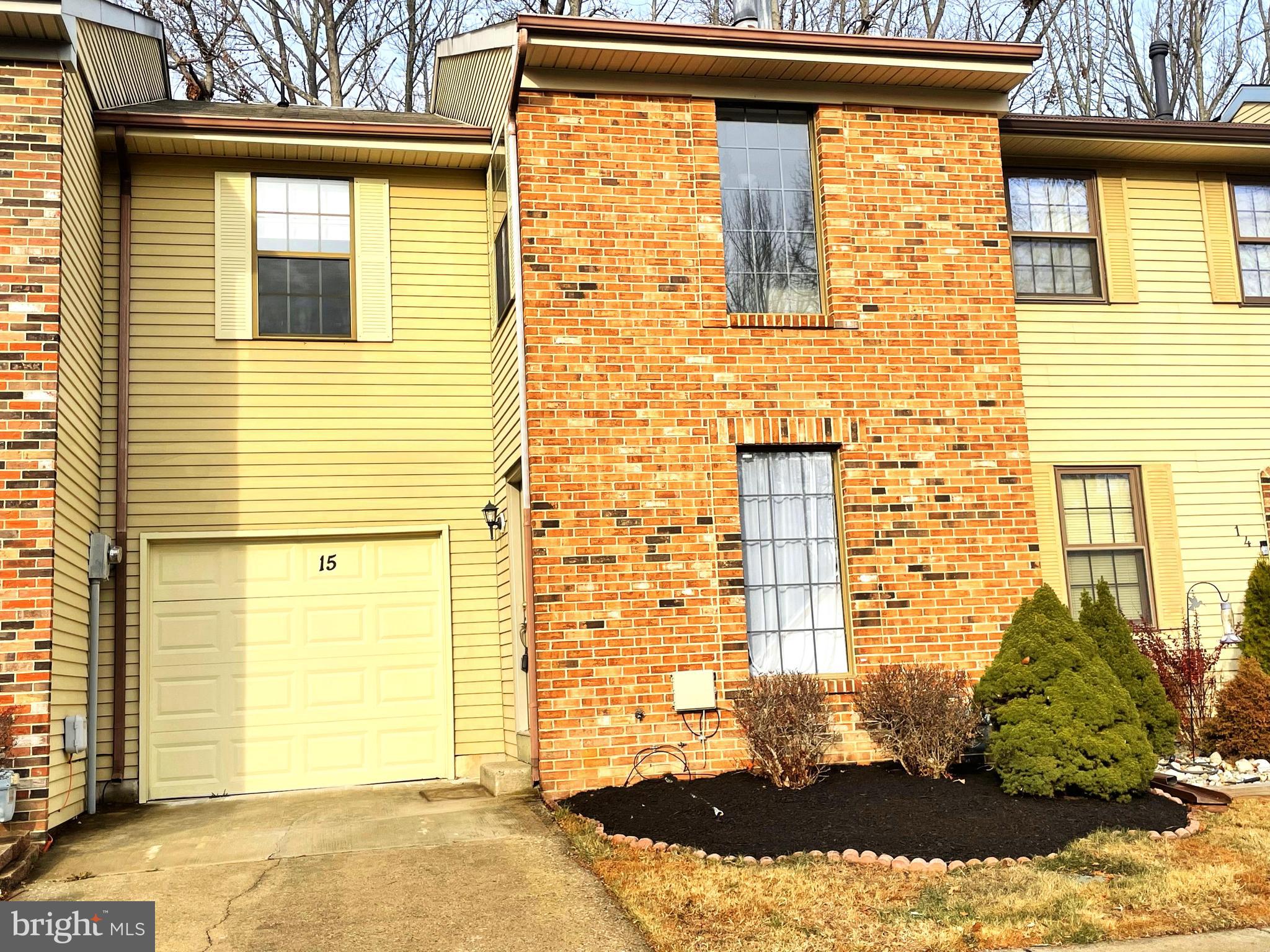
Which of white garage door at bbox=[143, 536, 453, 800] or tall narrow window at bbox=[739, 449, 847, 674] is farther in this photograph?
white garage door at bbox=[143, 536, 453, 800]

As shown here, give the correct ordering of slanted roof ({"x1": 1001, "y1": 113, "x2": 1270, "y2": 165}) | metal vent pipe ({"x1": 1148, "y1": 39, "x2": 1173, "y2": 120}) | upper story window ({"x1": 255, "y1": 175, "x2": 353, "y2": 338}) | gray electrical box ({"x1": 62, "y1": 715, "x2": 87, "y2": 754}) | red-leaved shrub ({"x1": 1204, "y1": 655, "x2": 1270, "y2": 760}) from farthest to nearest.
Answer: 1. metal vent pipe ({"x1": 1148, "y1": 39, "x2": 1173, "y2": 120})
2. slanted roof ({"x1": 1001, "y1": 113, "x2": 1270, "y2": 165})
3. upper story window ({"x1": 255, "y1": 175, "x2": 353, "y2": 338})
4. red-leaved shrub ({"x1": 1204, "y1": 655, "x2": 1270, "y2": 760})
5. gray electrical box ({"x1": 62, "y1": 715, "x2": 87, "y2": 754})

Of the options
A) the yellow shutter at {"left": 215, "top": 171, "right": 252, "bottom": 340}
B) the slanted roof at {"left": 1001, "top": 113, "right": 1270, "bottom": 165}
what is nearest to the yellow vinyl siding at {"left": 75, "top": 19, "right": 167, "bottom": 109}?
the yellow shutter at {"left": 215, "top": 171, "right": 252, "bottom": 340}

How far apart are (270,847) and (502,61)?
6380mm

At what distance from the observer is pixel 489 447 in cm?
1078

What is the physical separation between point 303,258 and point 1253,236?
371 inches

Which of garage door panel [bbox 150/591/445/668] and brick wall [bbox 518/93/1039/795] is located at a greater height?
brick wall [bbox 518/93/1039/795]

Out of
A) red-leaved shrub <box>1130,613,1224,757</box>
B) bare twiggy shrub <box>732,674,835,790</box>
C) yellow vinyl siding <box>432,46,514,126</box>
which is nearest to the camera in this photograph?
bare twiggy shrub <box>732,674,835,790</box>

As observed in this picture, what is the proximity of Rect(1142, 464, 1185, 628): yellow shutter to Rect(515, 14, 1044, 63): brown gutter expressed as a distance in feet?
13.5

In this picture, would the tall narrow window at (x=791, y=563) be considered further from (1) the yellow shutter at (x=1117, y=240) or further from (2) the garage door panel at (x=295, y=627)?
(1) the yellow shutter at (x=1117, y=240)

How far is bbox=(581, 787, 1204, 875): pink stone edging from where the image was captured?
253 inches

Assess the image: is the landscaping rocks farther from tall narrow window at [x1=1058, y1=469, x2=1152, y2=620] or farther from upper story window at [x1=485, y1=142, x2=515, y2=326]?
upper story window at [x1=485, y1=142, x2=515, y2=326]

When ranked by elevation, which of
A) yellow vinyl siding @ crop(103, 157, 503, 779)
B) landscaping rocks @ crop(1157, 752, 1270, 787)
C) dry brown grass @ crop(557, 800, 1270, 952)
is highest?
yellow vinyl siding @ crop(103, 157, 503, 779)

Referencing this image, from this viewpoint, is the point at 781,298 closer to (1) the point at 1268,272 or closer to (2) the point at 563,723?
(2) the point at 563,723

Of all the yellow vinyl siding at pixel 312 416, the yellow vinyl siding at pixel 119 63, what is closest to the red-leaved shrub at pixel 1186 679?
the yellow vinyl siding at pixel 312 416
